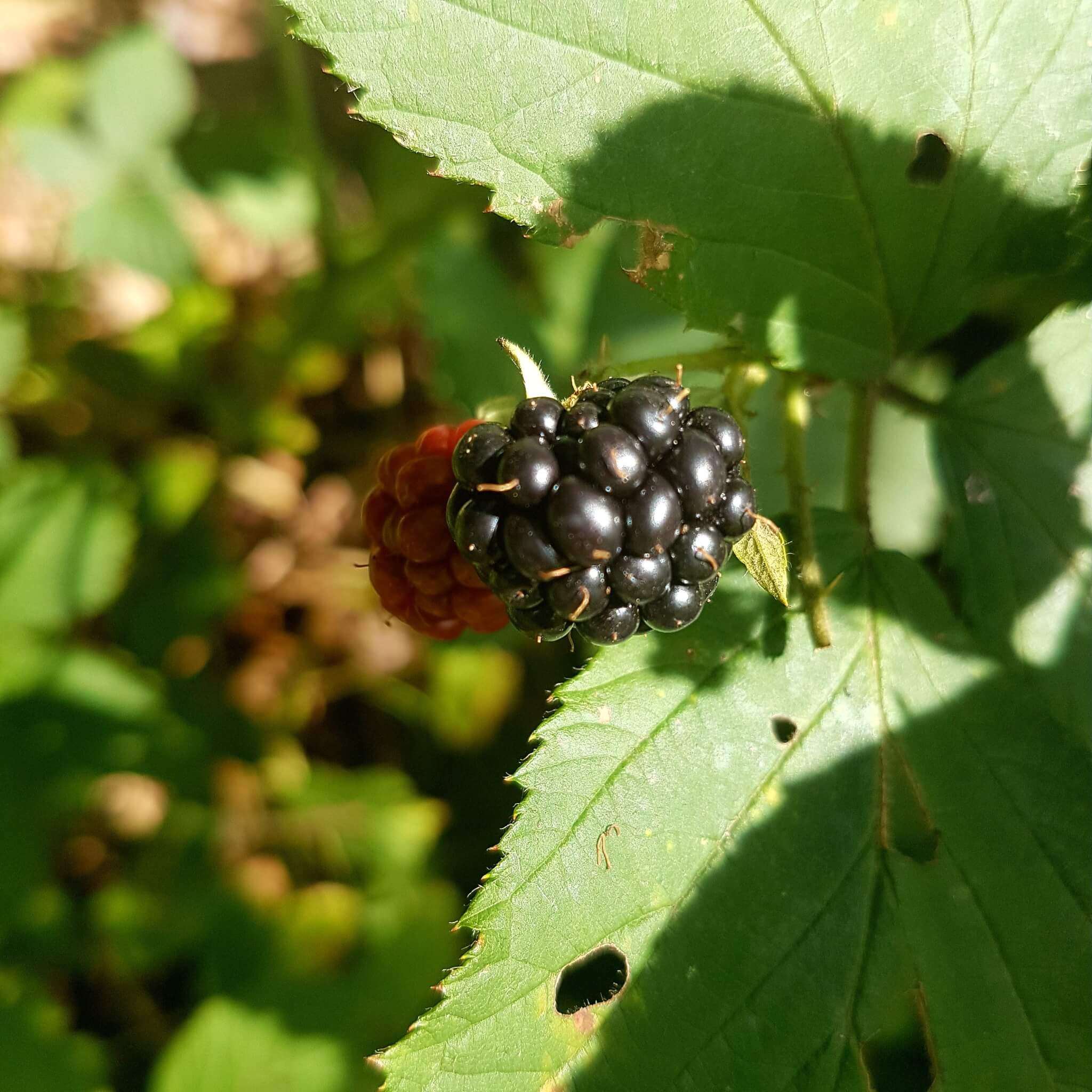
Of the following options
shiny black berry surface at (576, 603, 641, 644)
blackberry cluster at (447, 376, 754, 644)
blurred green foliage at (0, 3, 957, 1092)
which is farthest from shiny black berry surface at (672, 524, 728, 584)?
blurred green foliage at (0, 3, 957, 1092)

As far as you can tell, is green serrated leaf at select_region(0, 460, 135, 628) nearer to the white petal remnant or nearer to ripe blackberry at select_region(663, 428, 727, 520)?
the white petal remnant

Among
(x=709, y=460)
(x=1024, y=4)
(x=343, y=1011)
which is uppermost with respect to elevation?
(x=1024, y=4)

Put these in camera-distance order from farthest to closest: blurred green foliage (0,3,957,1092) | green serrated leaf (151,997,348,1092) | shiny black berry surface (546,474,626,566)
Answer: blurred green foliage (0,3,957,1092)
green serrated leaf (151,997,348,1092)
shiny black berry surface (546,474,626,566)

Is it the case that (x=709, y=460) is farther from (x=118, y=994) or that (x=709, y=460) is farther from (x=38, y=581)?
(x=118, y=994)

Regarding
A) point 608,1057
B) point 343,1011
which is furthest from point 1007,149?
point 343,1011

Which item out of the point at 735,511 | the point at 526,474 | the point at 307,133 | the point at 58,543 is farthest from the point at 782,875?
the point at 307,133

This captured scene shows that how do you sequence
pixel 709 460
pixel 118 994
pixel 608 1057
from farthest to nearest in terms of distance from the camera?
pixel 118 994, pixel 608 1057, pixel 709 460
